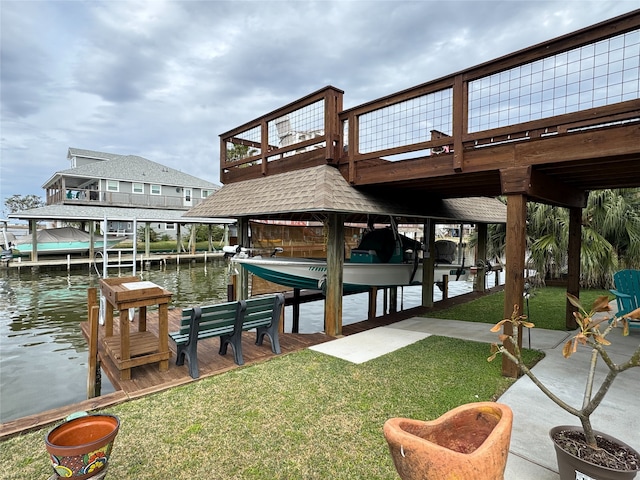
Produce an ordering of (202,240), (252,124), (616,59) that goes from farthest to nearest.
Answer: (202,240) → (252,124) → (616,59)

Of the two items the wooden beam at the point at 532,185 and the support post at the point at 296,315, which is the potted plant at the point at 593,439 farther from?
the support post at the point at 296,315

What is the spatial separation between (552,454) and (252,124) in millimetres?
8438

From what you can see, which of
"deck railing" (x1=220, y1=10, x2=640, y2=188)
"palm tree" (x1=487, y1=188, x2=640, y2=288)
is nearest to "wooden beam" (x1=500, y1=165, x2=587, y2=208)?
"deck railing" (x1=220, y1=10, x2=640, y2=188)

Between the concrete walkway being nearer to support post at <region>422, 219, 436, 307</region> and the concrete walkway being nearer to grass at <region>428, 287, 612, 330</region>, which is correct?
grass at <region>428, 287, 612, 330</region>

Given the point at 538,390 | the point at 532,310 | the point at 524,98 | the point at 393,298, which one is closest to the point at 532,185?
the point at 524,98

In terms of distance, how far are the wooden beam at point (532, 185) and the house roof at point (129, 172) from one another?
115 feet

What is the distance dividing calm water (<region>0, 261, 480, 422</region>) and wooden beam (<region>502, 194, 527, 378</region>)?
22.0 ft

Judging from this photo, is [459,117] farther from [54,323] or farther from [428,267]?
[54,323]

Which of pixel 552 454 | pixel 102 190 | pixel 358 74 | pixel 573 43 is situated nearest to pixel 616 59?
pixel 573 43

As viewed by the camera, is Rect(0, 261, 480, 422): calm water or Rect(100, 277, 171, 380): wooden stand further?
Rect(0, 261, 480, 422): calm water

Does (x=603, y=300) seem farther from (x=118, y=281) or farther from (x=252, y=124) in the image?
(x=252, y=124)

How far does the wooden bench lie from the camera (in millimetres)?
4980

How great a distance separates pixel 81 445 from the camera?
2.19m

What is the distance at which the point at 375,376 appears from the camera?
4.79 m
